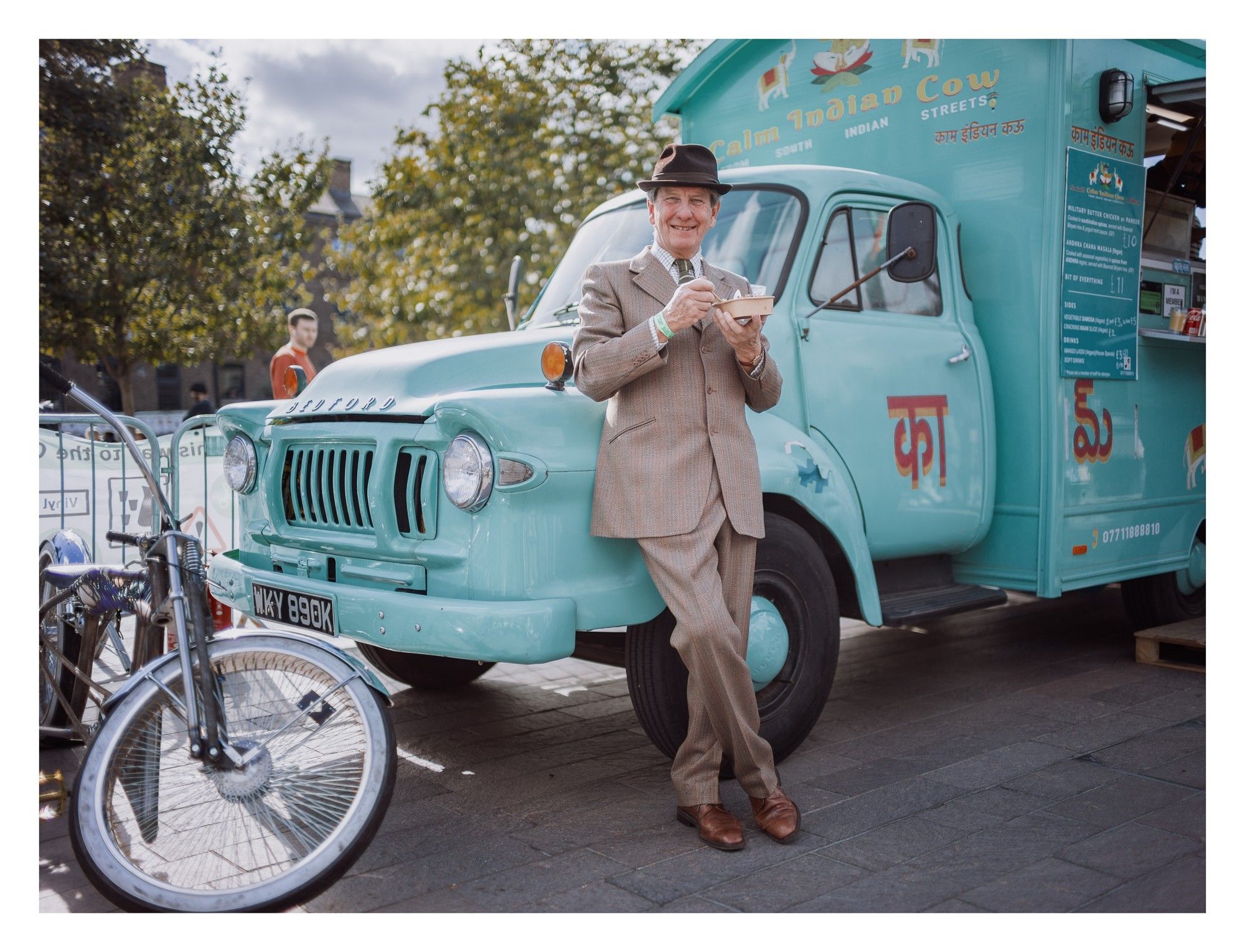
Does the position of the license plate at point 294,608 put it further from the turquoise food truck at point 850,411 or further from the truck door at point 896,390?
the truck door at point 896,390

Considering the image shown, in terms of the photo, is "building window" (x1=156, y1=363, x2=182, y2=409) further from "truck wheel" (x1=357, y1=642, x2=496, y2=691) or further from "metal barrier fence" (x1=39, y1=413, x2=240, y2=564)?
"truck wheel" (x1=357, y1=642, x2=496, y2=691)

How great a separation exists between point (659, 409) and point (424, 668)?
7.79 feet

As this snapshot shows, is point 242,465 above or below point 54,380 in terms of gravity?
below

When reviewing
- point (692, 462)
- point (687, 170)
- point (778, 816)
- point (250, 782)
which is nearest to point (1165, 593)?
point (778, 816)

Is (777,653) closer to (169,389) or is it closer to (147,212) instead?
(147,212)

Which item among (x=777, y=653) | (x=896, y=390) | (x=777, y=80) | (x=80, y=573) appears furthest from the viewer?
(x=777, y=80)

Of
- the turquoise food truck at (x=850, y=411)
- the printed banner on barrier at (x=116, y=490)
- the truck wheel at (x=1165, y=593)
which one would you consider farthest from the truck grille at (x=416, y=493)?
the truck wheel at (x=1165, y=593)

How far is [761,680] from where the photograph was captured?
159 inches

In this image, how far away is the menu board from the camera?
500cm

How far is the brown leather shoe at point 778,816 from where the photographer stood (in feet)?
11.5

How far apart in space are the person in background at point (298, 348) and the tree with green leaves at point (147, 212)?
724cm

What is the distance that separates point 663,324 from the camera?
329cm

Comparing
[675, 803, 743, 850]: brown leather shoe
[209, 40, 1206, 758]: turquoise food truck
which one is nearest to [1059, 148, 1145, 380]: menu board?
[209, 40, 1206, 758]: turquoise food truck

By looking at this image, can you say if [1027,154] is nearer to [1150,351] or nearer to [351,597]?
[1150,351]
